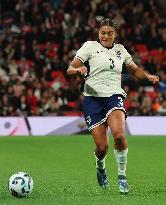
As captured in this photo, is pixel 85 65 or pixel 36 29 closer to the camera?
pixel 85 65

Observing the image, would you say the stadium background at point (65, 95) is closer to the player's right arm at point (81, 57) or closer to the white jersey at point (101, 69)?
the white jersey at point (101, 69)

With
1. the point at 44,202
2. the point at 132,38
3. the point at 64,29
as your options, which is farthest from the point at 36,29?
the point at 44,202

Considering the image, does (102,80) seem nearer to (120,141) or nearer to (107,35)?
(107,35)

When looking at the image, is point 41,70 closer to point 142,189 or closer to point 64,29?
point 64,29

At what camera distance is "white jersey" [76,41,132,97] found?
970 cm

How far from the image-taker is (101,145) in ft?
32.2

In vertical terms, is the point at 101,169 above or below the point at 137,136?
above

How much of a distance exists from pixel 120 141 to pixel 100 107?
635 mm

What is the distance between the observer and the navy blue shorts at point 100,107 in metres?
9.60

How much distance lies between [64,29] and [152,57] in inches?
134

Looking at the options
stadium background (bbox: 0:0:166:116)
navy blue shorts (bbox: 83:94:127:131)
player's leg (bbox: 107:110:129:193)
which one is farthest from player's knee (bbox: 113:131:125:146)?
stadium background (bbox: 0:0:166:116)

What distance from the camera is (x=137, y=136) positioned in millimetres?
21969

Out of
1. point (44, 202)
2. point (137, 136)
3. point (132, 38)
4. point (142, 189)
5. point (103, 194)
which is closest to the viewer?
point (44, 202)

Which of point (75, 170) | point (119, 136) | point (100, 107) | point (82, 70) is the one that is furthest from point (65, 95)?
point (82, 70)
